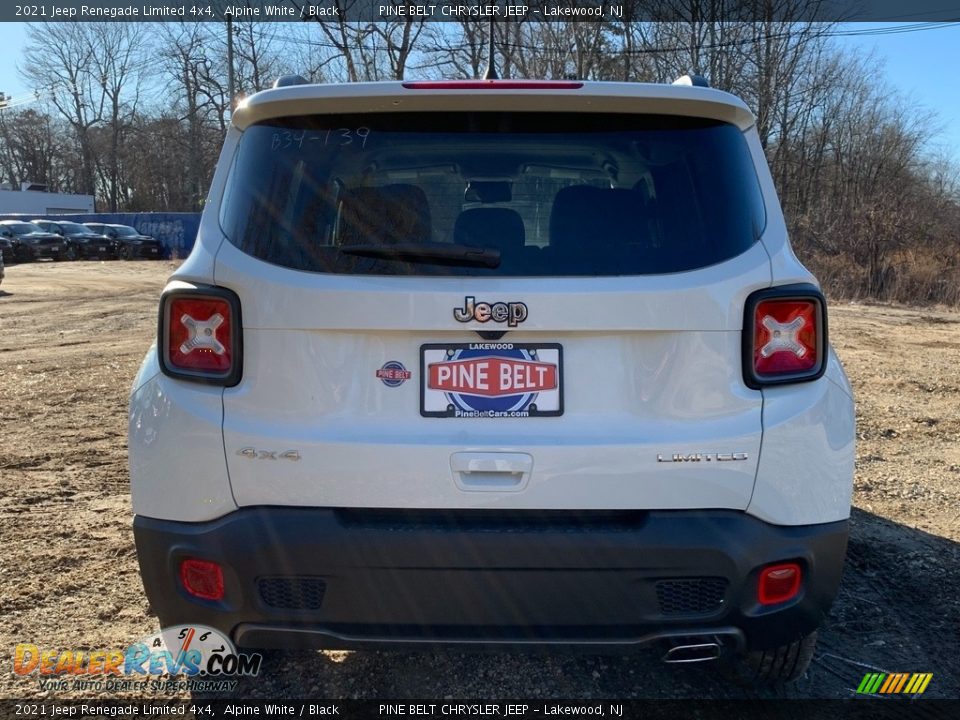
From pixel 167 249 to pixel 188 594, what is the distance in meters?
41.8

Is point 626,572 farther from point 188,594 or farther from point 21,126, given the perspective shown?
point 21,126

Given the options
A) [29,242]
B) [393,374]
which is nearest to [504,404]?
[393,374]

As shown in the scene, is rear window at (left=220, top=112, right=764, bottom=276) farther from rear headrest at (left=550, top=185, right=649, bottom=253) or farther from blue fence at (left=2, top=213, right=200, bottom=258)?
blue fence at (left=2, top=213, right=200, bottom=258)

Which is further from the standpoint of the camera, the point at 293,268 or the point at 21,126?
the point at 21,126

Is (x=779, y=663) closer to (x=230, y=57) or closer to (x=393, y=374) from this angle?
(x=393, y=374)

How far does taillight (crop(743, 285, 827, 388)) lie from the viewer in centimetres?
219

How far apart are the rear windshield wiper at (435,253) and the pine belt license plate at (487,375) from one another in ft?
0.75

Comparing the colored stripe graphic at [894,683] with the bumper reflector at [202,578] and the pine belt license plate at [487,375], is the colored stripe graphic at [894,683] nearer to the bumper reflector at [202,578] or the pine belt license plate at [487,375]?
the pine belt license plate at [487,375]

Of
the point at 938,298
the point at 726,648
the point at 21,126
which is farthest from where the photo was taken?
the point at 21,126

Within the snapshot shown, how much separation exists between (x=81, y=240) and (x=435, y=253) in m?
39.9

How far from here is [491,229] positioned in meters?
2.26

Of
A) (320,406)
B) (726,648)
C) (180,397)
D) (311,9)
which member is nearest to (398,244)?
(320,406)

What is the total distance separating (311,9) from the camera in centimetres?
3042
